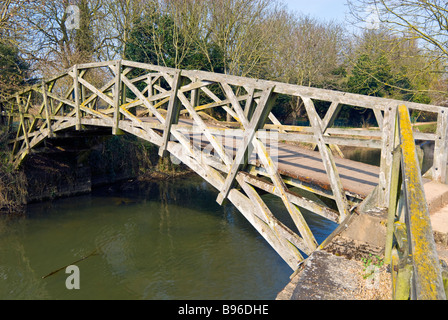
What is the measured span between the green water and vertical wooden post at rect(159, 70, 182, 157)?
119 inches

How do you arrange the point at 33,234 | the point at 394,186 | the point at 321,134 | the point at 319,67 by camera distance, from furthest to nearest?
the point at 319,67 → the point at 33,234 → the point at 321,134 → the point at 394,186

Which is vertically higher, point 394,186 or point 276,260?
point 394,186

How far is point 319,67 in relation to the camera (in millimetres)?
25672

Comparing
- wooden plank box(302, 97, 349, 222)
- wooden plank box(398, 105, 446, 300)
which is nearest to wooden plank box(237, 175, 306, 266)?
wooden plank box(302, 97, 349, 222)

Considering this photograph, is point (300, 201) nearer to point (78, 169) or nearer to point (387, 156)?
point (387, 156)

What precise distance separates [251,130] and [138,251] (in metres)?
5.50

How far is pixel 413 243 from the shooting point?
1.63m

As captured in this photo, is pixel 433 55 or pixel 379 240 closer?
pixel 379 240

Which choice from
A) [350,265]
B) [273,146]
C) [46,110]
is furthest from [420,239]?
[46,110]

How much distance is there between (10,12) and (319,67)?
2106 cm

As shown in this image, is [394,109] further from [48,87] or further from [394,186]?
[48,87]

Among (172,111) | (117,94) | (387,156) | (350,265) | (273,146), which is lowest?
(350,265)

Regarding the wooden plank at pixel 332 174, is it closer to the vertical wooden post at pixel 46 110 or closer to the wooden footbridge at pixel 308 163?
the wooden footbridge at pixel 308 163

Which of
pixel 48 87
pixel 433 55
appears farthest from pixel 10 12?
pixel 433 55
